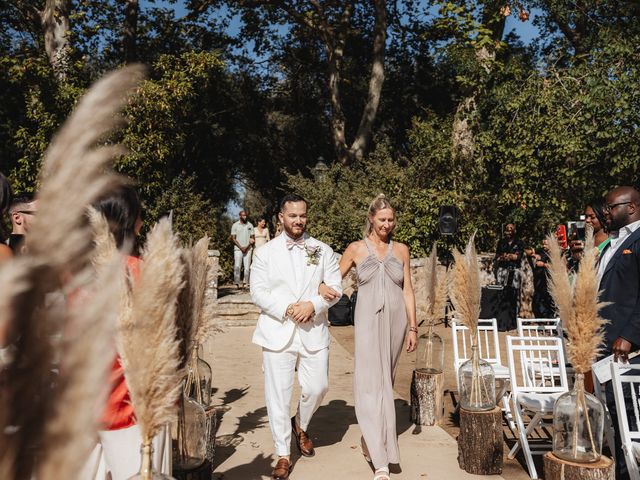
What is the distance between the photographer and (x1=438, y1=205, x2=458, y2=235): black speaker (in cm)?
1318

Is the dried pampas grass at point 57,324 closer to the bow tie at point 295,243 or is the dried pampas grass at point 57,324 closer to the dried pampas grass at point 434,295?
the bow tie at point 295,243

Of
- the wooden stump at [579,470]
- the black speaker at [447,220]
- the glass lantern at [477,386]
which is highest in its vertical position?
the black speaker at [447,220]

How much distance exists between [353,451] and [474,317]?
1559 millimetres

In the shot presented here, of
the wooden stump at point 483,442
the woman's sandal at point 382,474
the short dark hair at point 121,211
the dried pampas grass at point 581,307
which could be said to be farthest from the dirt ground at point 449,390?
the short dark hair at point 121,211

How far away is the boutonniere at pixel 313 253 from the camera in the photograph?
4.57m

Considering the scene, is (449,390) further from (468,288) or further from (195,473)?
(195,473)

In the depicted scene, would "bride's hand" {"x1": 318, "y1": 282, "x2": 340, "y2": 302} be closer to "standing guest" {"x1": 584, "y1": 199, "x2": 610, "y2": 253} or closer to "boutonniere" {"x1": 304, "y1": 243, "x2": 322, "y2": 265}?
"boutonniere" {"x1": 304, "y1": 243, "x2": 322, "y2": 265}

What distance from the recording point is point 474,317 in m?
4.52

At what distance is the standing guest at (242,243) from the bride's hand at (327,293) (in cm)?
1092

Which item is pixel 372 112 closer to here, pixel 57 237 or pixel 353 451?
pixel 353 451

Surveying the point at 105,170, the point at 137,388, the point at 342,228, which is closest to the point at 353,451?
the point at 137,388

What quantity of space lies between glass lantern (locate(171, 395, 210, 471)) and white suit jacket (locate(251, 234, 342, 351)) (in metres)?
1.37

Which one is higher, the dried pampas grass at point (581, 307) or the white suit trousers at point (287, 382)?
the dried pampas grass at point (581, 307)

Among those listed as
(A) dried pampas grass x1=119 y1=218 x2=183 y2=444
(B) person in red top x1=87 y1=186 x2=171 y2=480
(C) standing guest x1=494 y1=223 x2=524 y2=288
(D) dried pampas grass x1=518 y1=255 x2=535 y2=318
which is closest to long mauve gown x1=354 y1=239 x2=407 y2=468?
(B) person in red top x1=87 y1=186 x2=171 y2=480
